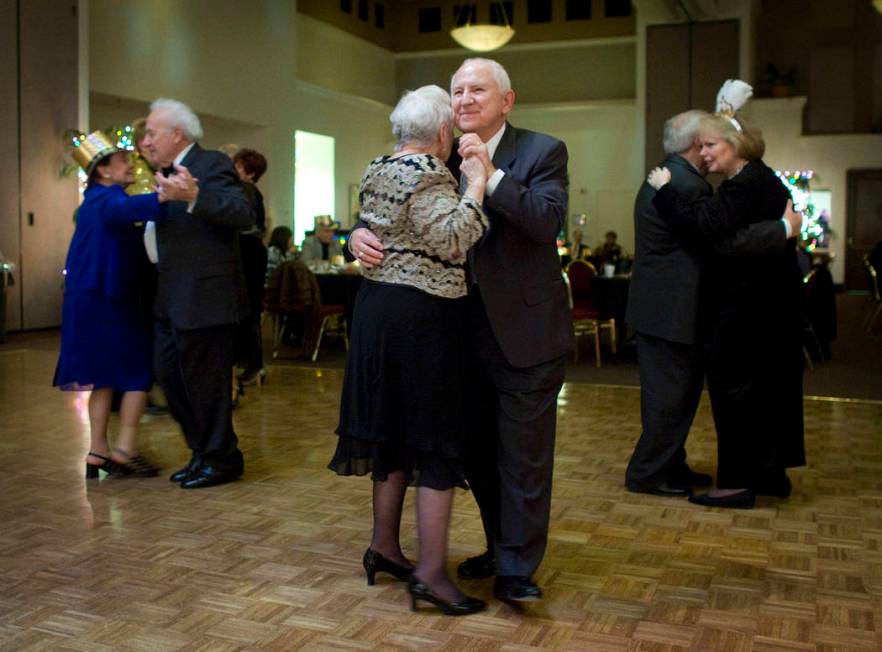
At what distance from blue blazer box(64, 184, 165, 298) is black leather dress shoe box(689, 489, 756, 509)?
8.01 ft

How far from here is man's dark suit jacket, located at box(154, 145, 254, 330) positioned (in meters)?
4.04

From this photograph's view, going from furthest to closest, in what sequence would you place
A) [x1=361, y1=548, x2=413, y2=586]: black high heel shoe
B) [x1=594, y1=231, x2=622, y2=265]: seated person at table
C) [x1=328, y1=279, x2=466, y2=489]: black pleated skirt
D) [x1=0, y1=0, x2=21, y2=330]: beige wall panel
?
[x1=594, y1=231, x2=622, y2=265]: seated person at table
[x1=0, y1=0, x2=21, y2=330]: beige wall panel
[x1=361, y1=548, x2=413, y2=586]: black high heel shoe
[x1=328, y1=279, x2=466, y2=489]: black pleated skirt

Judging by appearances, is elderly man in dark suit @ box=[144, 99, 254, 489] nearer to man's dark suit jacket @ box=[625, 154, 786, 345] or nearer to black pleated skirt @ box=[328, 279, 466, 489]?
black pleated skirt @ box=[328, 279, 466, 489]

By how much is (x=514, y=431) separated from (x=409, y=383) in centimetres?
33

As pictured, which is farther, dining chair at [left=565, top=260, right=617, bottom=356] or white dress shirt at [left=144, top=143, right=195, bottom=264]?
dining chair at [left=565, top=260, right=617, bottom=356]

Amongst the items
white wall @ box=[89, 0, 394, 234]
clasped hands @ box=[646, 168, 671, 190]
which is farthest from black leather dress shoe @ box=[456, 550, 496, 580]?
white wall @ box=[89, 0, 394, 234]

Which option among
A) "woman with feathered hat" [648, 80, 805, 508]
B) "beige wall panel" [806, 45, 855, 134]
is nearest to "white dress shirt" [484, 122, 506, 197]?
"woman with feathered hat" [648, 80, 805, 508]

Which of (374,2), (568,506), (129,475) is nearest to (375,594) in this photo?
(568,506)

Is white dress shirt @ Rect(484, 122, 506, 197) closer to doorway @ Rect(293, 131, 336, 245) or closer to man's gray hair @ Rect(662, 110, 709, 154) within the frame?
man's gray hair @ Rect(662, 110, 709, 154)

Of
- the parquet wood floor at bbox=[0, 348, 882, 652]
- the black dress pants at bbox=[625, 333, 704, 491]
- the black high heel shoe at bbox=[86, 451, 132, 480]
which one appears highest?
the black dress pants at bbox=[625, 333, 704, 491]

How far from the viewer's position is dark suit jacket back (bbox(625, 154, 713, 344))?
3.97 m

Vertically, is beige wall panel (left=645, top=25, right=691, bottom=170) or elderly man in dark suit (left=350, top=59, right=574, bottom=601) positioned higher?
beige wall panel (left=645, top=25, right=691, bottom=170)

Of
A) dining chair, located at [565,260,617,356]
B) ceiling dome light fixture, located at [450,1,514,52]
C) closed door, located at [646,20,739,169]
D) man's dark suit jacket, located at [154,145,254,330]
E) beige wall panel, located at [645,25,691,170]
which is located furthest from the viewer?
ceiling dome light fixture, located at [450,1,514,52]

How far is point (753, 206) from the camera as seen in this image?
3799 mm
